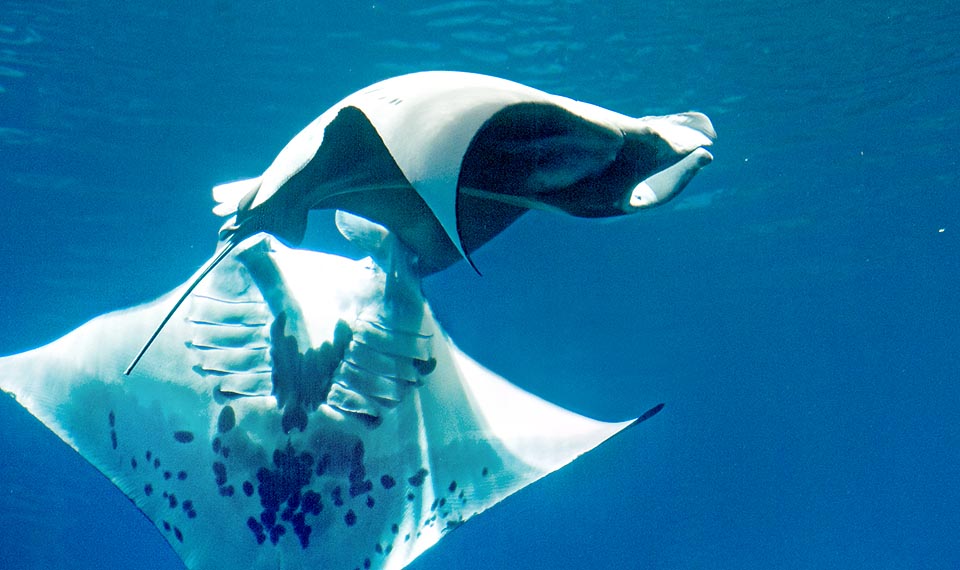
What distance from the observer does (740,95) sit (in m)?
12.5

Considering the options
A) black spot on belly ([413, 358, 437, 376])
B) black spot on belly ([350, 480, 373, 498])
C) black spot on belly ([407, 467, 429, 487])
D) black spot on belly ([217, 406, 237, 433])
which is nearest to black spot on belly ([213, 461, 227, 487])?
black spot on belly ([217, 406, 237, 433])

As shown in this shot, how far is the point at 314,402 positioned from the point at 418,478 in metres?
0.50

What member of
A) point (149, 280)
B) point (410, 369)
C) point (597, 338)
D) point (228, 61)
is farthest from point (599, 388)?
point (410, 369)

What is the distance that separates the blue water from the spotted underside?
0.29m

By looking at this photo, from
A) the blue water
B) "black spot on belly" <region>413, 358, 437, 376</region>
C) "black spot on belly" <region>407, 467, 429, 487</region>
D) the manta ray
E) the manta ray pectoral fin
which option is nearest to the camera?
the manta ray pectoral fin

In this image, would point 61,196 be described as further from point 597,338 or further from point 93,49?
point 597,338

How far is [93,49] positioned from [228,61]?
1826mm

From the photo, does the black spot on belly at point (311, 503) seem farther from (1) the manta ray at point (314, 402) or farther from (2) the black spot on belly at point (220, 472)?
(2) the black spot on belly at point (220, 472)

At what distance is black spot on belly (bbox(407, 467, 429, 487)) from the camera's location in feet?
9.12

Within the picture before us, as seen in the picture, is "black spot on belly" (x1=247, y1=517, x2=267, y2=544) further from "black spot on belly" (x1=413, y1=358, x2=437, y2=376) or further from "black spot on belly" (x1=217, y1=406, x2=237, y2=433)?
"black spot on belly" (x1=413, y1=358, x2=437, y2=376)

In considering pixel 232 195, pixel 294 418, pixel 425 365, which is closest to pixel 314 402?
pixel 294 418

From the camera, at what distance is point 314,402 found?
9.11ft

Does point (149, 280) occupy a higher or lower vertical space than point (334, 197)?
lower

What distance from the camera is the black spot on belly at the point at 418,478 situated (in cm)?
278
